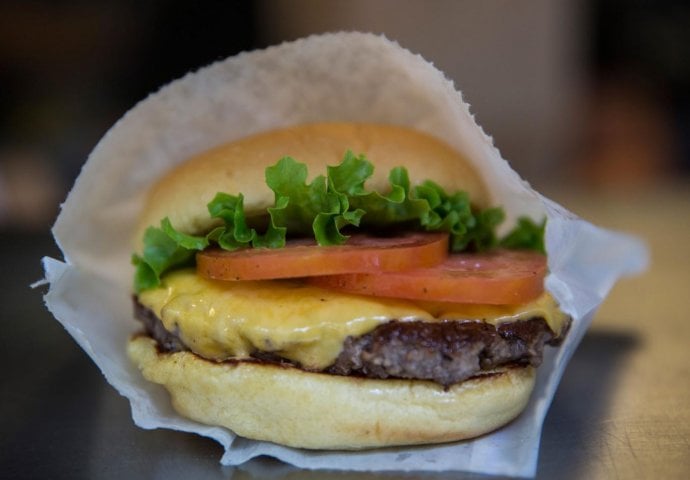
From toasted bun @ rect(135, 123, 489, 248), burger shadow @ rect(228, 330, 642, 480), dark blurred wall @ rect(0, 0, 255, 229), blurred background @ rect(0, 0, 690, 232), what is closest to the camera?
burger shadow @ rect(228, 330, 642, 480)

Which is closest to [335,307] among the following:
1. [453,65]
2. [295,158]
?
[295,158]

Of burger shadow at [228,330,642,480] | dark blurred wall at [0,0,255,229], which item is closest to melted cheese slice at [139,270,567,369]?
burger shadow at [228,330,642,480]

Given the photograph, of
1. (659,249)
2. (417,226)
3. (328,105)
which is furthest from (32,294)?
(659,249)

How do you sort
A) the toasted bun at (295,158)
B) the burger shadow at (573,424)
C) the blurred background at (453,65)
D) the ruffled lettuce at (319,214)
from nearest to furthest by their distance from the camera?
the burger shadow at (573,424)
the ruffled lettuce at (319,214)
the toasted bun at (295,158)
the blurred background at (453,65)

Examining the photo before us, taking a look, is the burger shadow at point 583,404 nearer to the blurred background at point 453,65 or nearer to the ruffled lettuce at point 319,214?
the ruffled lettuce at point 319,214

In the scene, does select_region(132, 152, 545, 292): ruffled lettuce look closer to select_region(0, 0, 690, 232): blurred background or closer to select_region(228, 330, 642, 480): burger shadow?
select_region(228, 330, 642, 480): burger shadow

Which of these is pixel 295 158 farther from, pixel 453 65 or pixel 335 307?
pixel 453 65

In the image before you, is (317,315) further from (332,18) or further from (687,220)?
(332,18)

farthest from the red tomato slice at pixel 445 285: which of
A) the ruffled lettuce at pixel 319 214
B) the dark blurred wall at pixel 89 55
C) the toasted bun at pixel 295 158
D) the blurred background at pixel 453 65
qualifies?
the dark blurred wall at pixel 89 55
